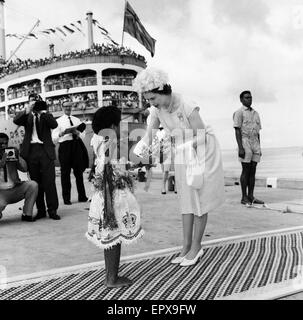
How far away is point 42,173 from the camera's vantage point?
5.31 m

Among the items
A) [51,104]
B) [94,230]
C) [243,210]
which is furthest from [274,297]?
[51,104]

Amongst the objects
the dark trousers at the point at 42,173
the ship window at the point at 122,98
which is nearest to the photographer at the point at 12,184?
the dark trousers at the point at 42,173

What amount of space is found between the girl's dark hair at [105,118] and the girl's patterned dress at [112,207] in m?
0.08

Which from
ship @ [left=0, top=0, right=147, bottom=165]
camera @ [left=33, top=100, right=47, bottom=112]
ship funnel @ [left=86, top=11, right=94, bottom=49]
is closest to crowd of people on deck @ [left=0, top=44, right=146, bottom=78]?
ship @ [left=0, top=0, right=147, bottom=165]

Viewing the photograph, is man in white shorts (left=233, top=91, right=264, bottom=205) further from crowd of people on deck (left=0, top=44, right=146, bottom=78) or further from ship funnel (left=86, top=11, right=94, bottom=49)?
ship funnel (left=86, top=11, right=94, bottom=49)

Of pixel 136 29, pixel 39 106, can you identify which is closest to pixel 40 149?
pixel 39 106

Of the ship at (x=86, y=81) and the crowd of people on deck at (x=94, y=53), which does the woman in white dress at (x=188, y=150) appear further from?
the crowd of people on deck at (x=94, y=53)

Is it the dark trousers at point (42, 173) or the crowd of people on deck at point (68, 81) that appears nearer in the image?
the dark trousers at point (42, 173)

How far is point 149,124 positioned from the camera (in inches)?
130

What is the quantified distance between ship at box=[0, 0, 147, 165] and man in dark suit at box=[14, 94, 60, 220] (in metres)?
18.7

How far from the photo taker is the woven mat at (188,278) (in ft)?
8.10

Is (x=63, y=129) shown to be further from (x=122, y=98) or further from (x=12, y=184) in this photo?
(x=122, y=98)

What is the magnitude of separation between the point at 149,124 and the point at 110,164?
712mm
